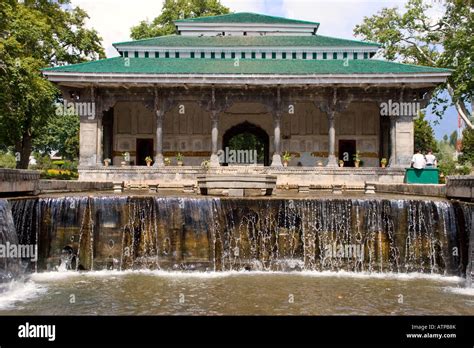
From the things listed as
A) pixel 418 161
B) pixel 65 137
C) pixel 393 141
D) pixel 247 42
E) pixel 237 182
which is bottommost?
pixel 237 182

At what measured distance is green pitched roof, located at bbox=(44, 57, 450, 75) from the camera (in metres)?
30.0

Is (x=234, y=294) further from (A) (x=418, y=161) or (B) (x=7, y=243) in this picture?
(A) (x=418, y=161)

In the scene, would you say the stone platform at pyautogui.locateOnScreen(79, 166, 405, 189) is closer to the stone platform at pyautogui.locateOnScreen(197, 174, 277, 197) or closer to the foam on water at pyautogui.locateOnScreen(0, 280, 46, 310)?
the stone platform at pyautogui.locateOnScreen(197, 174, 277, 197)

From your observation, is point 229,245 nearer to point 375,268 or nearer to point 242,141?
point 375,268

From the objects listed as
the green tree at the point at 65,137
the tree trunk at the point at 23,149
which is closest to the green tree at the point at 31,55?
the tree trunk at the point at 23,149

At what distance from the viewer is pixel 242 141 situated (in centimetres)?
6309

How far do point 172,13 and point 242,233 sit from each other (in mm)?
41959

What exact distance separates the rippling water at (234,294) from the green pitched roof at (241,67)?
654 inches

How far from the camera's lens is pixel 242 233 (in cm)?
1730

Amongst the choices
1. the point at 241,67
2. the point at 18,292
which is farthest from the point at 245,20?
the point at 18,292

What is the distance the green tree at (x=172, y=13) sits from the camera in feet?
171

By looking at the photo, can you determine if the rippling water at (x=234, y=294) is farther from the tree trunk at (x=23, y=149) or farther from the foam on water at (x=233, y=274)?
the tree trunk at (x=23, y=149)
